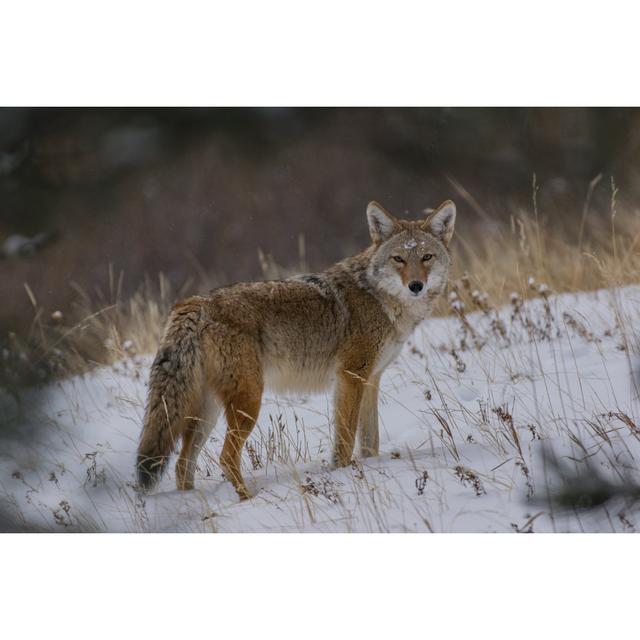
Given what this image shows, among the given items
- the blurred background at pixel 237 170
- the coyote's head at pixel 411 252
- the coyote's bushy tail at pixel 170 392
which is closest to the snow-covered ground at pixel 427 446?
the coyote's bushy tail at pixel 170 392

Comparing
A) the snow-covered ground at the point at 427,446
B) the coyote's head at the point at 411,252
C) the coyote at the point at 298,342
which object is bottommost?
the snow-covered ground at the point at 427,446

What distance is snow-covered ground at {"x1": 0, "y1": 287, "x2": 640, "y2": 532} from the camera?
14.6 feet

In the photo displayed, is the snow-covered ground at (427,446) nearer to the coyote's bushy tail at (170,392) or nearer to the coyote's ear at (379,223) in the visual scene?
the coyote's bushy tail at (170,392)

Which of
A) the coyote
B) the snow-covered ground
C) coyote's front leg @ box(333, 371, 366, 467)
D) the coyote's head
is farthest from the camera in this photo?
the coyote's head

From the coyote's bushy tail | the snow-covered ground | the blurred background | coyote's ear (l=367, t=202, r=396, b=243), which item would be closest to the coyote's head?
coyote's ear (l=367, t=202, r=396, b=243)

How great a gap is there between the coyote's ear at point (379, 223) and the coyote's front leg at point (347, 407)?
0.90 m

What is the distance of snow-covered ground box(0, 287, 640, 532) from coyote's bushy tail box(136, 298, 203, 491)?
0.26 metres

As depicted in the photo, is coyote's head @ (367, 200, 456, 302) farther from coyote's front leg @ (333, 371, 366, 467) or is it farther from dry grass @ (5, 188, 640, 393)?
coyote's front leg @ (333, 371, 366, 467)

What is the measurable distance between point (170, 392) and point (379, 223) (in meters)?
1.70

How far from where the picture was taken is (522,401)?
4.93 meters

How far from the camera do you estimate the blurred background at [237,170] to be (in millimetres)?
5223

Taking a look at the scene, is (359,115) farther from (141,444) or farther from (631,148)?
(141,444)

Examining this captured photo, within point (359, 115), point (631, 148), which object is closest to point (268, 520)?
point (359, 115)

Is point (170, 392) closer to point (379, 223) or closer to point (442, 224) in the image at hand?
point (379, 223)
